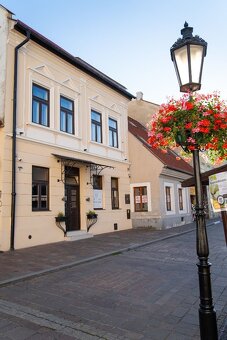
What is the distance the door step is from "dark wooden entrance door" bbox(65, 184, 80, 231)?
0.37 metres

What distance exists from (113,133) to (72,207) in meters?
5.83

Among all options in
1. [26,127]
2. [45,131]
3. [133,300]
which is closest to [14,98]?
[26,127]

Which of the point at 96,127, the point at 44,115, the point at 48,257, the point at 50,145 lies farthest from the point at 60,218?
the point at 96,127

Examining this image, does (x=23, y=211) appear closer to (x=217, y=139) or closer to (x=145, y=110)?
(x=217, y=139)

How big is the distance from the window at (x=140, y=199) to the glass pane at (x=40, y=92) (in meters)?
8.41

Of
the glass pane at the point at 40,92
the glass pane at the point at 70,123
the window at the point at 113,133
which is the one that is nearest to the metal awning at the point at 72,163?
the glass pane at the point at 70,123

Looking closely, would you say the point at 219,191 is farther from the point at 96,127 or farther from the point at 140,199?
the point at 140,199

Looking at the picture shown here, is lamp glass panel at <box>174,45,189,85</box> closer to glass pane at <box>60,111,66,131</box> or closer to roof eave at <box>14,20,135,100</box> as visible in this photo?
roof eave at <box>14,20,135,100</box>

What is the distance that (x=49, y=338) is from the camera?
381cm

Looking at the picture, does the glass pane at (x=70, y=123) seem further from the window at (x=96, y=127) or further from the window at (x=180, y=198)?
the window at (x=180, y=198)

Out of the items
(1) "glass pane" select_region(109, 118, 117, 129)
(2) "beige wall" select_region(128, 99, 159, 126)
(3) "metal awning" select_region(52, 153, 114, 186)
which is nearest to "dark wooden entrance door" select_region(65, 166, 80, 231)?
(3) "metal awning" select_region(52, 153, 114, 186)

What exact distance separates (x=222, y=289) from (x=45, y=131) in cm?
951

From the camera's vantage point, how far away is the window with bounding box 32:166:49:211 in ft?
40.1

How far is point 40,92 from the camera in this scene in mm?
13094
